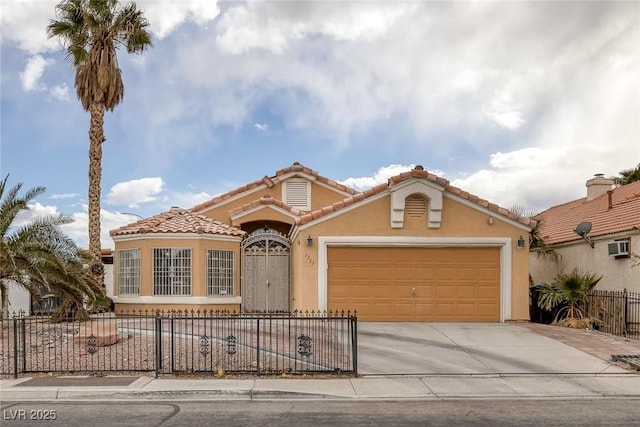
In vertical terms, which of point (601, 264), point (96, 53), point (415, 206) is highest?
point (96, 53)

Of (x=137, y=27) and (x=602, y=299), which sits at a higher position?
(x=137, y=27)

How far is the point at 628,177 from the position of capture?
36.2 m

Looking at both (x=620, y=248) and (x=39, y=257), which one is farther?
(x=620, y=248)

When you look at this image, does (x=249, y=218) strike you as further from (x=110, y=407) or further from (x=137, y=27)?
(x=110, y=407)

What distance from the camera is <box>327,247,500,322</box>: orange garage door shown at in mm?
17062

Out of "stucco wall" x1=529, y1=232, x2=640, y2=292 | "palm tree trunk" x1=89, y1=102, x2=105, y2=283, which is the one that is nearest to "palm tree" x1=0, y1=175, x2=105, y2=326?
"palm tree trunk" x1=89, y1=102, x2=105, y2=283

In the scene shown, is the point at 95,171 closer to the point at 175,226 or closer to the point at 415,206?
the point at 175,226

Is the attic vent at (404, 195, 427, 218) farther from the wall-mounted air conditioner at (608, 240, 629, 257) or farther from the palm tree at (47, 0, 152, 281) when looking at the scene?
the palm tree at (47, 0, 152, 281)

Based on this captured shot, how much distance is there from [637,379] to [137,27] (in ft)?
64.8

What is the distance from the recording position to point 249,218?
21.0m

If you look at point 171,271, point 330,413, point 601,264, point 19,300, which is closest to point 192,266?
point 171,271

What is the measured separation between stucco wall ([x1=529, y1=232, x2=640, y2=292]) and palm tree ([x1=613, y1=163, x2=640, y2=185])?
1639 cm

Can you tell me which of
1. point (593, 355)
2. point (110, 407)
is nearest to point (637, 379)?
point (593, 355)

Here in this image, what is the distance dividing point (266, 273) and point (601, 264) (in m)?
11.4
